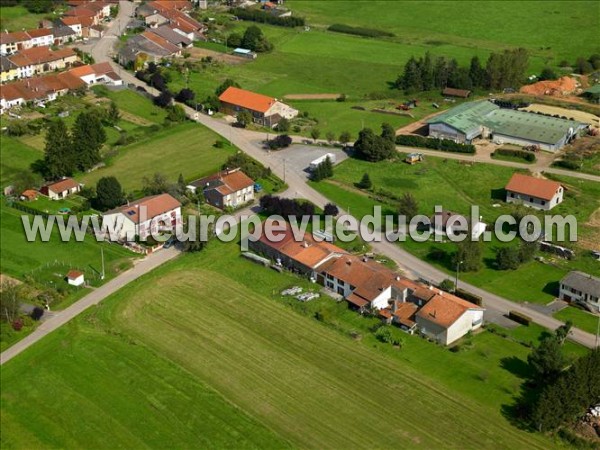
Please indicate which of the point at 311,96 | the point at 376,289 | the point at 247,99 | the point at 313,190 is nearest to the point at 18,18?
the point at 247,99

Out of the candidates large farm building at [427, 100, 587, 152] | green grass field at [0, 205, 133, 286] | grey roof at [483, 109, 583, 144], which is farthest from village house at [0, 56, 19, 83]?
grey roof at [483, 109, 583, 144]

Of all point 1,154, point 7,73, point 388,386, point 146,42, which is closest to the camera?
point 388,386

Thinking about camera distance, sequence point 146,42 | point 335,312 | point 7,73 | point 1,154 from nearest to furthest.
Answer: point 335,312 < point 1,154 < point 7,73 < point 146,42

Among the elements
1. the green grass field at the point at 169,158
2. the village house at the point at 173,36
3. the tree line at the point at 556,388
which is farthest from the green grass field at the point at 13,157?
the tree line at the point at 556,388

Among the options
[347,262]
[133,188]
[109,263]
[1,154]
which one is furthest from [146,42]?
[347,262]

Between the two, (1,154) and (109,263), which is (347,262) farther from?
(1,154)

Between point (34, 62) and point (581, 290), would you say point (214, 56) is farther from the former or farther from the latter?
point (581, 290)
